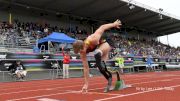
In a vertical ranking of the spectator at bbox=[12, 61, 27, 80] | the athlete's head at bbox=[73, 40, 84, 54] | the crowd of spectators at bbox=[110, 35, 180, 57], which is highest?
the crowd of spectators at bbox=[110, 35, 180, 57]

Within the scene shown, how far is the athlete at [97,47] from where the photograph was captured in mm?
8367

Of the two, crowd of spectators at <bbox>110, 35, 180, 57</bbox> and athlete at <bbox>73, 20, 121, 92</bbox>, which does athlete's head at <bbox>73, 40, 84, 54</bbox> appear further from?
crowd of spectators at <bbox>110, 35, 180, 57</bbox>

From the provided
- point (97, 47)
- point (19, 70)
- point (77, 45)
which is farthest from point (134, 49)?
point (77, 45)

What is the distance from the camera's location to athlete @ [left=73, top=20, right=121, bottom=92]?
837 cm

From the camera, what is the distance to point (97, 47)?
901cm

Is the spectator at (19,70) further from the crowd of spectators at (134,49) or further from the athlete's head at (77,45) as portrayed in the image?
the crowd of spectators at (134,49)

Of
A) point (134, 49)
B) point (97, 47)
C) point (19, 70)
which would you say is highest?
point (134, 49)

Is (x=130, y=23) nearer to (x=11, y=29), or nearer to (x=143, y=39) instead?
(x=143, y=39)

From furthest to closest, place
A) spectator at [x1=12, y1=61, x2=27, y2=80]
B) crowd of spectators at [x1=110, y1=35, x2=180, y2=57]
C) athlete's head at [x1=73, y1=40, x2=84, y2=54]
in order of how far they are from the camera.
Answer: crowd of spectators at [x1=110, y1=35, x2=180, y2=57]
spectator at [x1=12, y1=61, x2=27, y2=80]
athlete's head at [x1=73, y1=40, x2=84, y2=54]

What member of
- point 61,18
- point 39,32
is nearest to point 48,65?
point 39,32

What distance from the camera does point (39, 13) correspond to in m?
36.9

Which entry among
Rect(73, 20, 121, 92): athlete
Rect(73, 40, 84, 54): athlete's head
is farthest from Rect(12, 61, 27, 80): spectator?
Rect(73, 40, 84, 54): athlete's head

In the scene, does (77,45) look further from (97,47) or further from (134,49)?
(134,49)

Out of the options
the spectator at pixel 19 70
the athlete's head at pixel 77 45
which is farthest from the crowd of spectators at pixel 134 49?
the athlete's head at pixel 77 45
